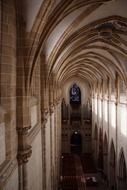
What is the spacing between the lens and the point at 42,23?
7672mm

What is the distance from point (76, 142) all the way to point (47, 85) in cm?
3010

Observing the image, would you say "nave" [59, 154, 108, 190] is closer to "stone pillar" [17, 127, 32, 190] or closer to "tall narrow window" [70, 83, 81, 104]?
"tall narrow window" [70, 83, 81, 104]

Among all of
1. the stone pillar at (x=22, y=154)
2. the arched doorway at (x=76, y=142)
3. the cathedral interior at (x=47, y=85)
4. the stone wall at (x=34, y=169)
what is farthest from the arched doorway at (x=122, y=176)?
the arched doorway at (x=76, y=142)

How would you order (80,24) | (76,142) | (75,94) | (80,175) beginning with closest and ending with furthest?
(80,24)
(80,175)
(76,142)
(75,94)

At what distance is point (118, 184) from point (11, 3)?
19.5m

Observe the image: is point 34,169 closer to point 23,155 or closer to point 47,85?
point 23,155

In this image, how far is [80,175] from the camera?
29.8 metres

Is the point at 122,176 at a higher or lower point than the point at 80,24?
lower

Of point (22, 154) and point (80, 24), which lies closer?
point (22, 154)

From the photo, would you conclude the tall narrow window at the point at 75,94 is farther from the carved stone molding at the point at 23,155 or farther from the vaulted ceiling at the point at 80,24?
the carved stone molding at the point at 23,155

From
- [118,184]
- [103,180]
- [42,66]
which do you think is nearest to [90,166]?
[103,180]

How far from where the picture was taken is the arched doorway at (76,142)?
4213 cm

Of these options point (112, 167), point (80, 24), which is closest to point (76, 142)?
point (112, 167)

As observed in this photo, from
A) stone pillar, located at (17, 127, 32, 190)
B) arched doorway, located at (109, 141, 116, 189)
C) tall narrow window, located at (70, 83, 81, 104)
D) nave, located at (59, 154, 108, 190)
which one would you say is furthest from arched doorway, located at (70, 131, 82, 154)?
stone pillar, located at (17, 127, 32, 190)
